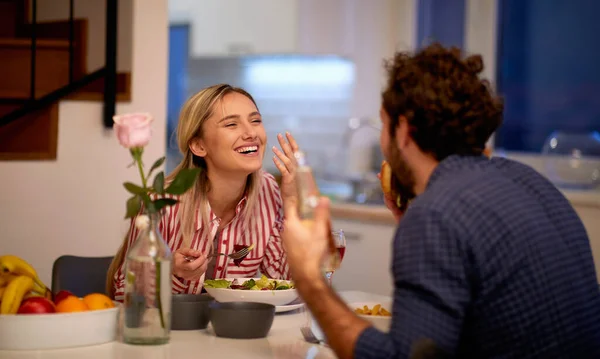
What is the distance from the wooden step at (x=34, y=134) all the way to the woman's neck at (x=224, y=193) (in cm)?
78

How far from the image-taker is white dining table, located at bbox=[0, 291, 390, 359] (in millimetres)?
1823

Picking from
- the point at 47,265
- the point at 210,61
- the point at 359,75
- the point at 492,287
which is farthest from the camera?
the point at 210,61

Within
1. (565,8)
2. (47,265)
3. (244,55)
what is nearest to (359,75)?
(244,55)

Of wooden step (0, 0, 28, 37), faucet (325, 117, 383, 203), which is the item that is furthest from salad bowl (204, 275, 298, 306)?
faucet (325, 117, 383, 203)

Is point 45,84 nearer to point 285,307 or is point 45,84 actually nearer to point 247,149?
point 247,149

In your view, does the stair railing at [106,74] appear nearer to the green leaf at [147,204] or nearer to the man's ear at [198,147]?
the man's ear at [198,147]

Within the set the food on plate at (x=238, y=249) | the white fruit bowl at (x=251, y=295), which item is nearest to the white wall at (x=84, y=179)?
the food on plate at (x=238, y=249)

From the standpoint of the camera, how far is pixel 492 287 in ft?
4.96

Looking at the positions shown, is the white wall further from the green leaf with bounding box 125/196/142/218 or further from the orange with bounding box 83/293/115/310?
the green leaf with bounding box 125/196/142/218

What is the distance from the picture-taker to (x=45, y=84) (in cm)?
354

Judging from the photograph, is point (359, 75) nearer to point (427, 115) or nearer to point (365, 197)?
point (365, 197)

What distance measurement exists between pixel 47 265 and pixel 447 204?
2.15m

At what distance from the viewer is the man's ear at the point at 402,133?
5.48 feet

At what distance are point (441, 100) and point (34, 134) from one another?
2.14m
